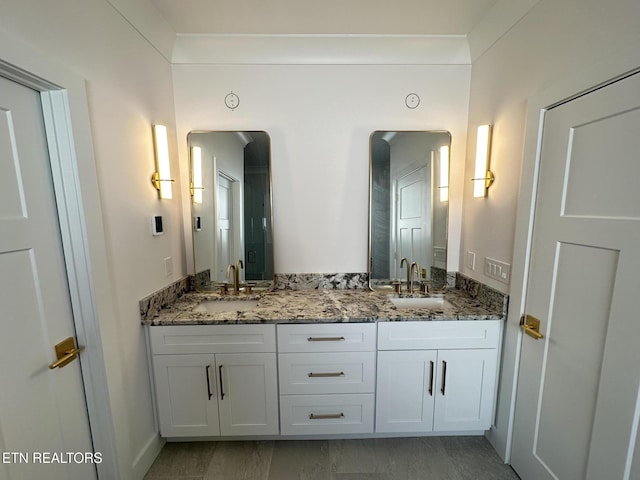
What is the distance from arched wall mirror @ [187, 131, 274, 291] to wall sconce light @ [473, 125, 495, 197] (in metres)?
1.45

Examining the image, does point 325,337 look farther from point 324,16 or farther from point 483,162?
point 324,16

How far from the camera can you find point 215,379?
61.6 inches

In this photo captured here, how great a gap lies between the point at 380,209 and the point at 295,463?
176 cm

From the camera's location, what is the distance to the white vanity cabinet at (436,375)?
1559 millimetres

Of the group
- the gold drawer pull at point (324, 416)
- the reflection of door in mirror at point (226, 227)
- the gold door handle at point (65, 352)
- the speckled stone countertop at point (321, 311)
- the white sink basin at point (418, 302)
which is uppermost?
the reflection of door in mirror at point (226, 227)

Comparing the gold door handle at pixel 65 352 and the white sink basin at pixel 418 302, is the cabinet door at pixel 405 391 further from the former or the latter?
the gold door handle at pixel 65 352

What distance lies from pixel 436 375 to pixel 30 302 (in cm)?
202

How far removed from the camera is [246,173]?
1.94 meters

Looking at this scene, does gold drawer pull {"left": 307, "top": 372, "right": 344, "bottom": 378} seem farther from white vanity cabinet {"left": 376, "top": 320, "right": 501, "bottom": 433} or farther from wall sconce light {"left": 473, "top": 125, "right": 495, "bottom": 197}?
wall sconce light {"left": 473, "top": 125, "right": 495, "bottom": 197}

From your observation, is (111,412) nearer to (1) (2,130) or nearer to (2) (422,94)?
(1) (2,130)

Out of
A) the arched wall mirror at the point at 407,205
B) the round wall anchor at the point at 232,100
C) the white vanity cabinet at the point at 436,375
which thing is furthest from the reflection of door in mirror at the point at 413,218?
the round wall anchor at the point at 232,100

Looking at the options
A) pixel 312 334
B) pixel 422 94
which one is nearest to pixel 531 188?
pixel 422 94

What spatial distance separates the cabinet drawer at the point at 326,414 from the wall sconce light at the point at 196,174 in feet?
5.03

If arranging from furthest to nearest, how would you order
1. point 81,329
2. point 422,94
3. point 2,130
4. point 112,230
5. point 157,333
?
point 422,94
point 157,333
point 112,230
point 81,329
point 2,130
